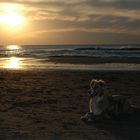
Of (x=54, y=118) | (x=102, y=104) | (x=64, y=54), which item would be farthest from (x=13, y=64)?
(x=102, y=104)

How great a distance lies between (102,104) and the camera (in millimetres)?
9852

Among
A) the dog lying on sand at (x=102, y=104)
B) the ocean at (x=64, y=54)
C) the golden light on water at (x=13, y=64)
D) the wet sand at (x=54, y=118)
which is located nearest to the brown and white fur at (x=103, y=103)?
the dog lying on sand at (x=102, y=104)

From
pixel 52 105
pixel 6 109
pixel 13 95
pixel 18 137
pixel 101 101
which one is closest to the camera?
pixel 18 137

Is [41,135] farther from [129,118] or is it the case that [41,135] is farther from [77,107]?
[77,107]

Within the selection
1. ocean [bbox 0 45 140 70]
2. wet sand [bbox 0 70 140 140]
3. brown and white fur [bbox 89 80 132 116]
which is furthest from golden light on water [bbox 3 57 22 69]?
brown and white fur [bbox 89 80 132 116]

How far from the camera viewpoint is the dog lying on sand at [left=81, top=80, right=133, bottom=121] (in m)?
9.56

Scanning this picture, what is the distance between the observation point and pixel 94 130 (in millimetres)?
8914

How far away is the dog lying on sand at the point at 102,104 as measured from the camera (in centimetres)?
956

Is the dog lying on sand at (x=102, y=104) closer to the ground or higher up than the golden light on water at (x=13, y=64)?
higher up

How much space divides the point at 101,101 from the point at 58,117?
119 centimetres

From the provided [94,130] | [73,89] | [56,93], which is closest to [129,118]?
[94,130]

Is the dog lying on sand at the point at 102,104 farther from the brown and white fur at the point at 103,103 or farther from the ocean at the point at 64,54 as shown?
the ocean at the point at 64,54

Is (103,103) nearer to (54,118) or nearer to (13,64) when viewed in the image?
(54,118)

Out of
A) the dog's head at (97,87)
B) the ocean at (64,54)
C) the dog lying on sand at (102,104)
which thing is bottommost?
the ocean at (64,54)
